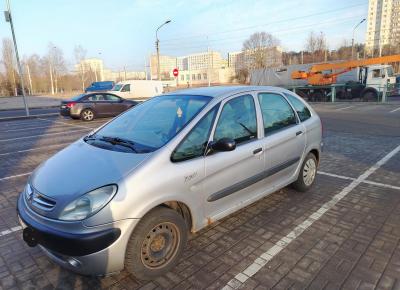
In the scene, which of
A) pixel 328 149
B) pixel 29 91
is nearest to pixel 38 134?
pixel 328 149

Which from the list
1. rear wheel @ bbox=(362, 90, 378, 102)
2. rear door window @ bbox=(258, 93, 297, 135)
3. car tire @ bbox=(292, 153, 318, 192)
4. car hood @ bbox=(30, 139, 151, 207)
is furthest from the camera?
rear wheel @ bbox=(362, 90, 378, 102)

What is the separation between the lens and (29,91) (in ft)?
205

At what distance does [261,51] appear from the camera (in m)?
64.2

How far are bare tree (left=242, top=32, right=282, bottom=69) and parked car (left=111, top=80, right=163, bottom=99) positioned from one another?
4375 cm

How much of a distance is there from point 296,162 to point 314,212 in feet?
2.33

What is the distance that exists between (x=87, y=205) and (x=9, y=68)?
222 feet

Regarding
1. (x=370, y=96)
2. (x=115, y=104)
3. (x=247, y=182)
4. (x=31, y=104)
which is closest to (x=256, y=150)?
(x=247, y=182)

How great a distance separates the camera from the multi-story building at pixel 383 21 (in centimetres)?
7638

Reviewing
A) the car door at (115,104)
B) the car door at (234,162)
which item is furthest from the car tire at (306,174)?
the car door at (115,104)

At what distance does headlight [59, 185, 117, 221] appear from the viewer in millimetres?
2344

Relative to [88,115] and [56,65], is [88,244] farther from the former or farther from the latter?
[56,65]

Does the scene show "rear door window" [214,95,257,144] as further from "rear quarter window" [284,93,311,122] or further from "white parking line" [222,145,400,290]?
"white parking line" [222,145,400,290]

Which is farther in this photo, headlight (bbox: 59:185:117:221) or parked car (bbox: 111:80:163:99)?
parked car (bbox: 111:80:163:99)

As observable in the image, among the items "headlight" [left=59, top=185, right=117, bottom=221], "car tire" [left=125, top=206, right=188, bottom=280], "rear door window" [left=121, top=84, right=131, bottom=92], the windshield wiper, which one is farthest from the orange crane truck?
"headlight" [left=59, top=185, right=117, bottom=221]
